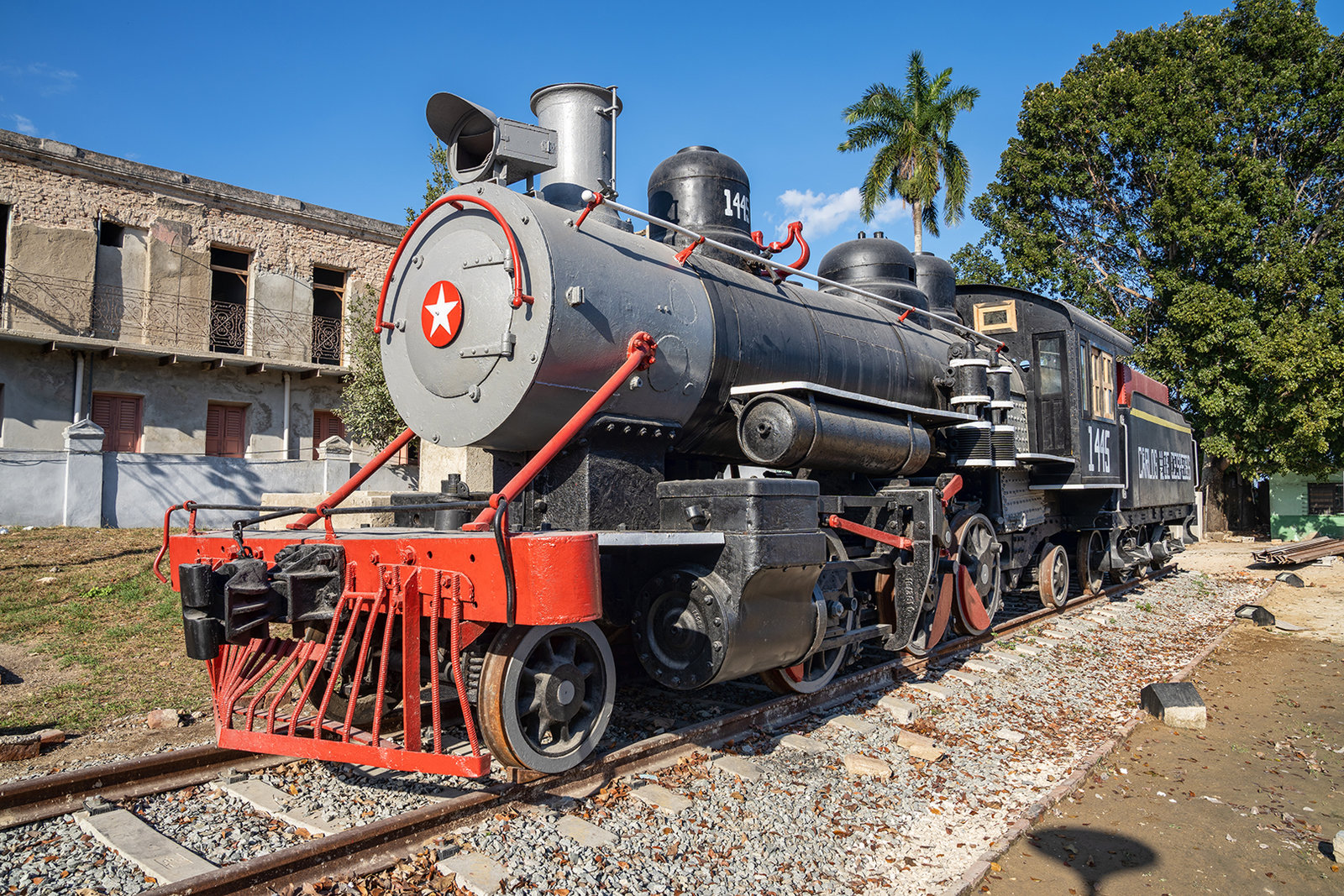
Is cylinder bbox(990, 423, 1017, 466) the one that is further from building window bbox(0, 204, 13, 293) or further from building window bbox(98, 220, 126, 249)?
building window bbox(0, 204, 13, 293)

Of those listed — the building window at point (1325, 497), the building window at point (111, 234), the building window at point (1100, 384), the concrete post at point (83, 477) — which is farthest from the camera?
the building window at point (1325, 497)

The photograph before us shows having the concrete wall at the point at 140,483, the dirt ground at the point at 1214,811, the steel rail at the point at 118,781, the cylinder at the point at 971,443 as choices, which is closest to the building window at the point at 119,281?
the concrete wall at the point at 140,483

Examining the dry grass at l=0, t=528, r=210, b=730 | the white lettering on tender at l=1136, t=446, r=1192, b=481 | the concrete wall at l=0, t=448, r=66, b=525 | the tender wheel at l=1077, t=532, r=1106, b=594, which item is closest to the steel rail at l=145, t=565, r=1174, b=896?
the dry grass at l=0, t=528, r=210, b=730

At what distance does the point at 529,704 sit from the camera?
147 inches

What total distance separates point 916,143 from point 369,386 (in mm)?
19602

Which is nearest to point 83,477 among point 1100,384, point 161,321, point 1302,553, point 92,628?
point 161,321

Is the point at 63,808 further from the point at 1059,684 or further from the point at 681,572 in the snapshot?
the point at 1059,684

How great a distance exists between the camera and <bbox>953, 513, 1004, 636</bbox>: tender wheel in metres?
7.10

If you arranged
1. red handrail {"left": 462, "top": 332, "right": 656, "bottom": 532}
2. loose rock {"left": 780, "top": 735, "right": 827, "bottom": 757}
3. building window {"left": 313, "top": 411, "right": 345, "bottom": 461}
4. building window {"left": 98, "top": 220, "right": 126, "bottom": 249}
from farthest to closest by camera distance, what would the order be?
building window {"left": 313, "top": 411, "right": 345, "bottom": 461}, building window {"left": 98, "top": 220, "right": 126, "bottom": 249}, loose rock {"left": 780, "top": 735, "right": 827, "bottom": 757}, red handrail {"left": 462, "top": 332, "right": 656, "bottom": 532}

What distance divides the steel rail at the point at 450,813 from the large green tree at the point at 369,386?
12.4 metres

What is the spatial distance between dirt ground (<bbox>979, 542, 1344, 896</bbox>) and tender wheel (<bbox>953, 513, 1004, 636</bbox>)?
1727mm

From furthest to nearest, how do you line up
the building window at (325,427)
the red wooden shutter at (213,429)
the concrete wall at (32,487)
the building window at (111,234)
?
the building window at (325,427) < the red wooden shutter at (213,429) < the building window at (111,234) < the concrete wall at (32,487)

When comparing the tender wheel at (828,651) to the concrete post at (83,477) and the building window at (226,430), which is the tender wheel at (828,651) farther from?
the building window at (226,430)

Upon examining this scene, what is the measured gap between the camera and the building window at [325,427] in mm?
19703
